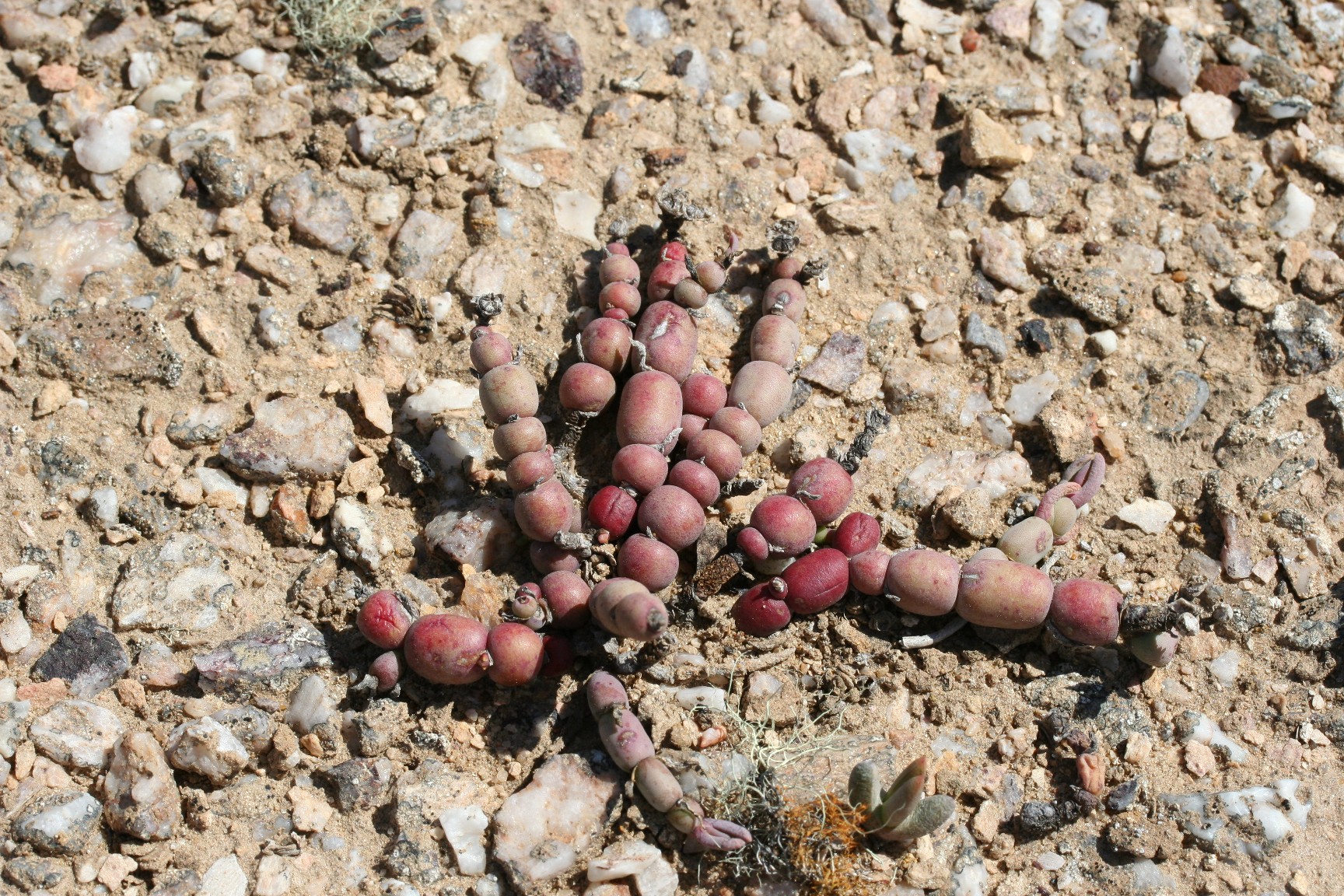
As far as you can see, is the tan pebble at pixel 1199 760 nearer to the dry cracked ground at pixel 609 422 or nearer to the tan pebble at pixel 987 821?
the dry cracked ground at pixel 609 422

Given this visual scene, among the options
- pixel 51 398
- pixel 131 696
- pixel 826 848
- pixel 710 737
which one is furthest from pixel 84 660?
pixel 826 848

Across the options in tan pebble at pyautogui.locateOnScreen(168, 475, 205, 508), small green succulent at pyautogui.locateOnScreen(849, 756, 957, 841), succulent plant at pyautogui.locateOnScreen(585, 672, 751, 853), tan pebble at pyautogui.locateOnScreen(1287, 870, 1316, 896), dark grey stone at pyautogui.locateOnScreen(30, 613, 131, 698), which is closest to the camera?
small green succulent at pyautogui.locateOnScreen(849, 756, 957, 841)

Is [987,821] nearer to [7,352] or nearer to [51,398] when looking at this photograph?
[51,398]

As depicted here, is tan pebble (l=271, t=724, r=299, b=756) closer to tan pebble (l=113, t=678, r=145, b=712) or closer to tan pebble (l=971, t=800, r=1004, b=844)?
tan pebble (l=113, t=678, r=145, b=712)

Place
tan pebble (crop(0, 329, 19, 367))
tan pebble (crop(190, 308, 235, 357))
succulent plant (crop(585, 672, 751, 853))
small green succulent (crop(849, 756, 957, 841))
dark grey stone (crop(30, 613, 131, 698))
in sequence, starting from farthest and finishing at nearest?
tan pebble (crop(190, 308, 235, 357)) < tan pebble (crop(0, 329, 19, 367)) < dark grey stone (crop(30, 613, 131, 698)) < succulent plant (crop(585, 672, 751, 853)) < small green succulent (crop(849, 756, 957, 841))

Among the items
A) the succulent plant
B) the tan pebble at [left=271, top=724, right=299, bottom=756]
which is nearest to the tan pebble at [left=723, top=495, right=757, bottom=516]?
the succulent plant

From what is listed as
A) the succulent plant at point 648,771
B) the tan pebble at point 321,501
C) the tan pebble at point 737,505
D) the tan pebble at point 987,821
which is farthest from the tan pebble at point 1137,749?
the tan pebble at point 321,501

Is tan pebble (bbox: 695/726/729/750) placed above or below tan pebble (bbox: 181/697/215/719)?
above
